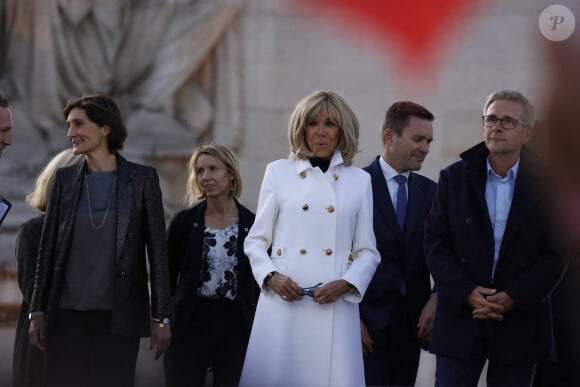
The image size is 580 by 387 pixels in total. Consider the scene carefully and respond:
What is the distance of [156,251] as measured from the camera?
5.38m

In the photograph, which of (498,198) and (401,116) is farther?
(401,116)

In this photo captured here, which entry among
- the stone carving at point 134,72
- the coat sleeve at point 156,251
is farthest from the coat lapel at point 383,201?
the stone carving at point 134,72

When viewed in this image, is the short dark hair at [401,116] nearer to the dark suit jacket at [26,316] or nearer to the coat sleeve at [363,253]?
the coat sleeve at [363,253]

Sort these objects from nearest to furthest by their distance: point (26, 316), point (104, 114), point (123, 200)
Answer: point (123, 200), point (104, 114), point (26, 316)

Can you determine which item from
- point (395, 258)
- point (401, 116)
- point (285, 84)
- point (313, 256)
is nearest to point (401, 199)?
point (395, 258)

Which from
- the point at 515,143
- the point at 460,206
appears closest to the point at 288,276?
the point at 460,206

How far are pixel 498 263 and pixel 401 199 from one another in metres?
1.19

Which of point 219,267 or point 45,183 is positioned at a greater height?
point 45,183

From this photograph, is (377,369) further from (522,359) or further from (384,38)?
(384,38)

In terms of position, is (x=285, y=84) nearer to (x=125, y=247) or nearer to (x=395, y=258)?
(x=395, y=258)

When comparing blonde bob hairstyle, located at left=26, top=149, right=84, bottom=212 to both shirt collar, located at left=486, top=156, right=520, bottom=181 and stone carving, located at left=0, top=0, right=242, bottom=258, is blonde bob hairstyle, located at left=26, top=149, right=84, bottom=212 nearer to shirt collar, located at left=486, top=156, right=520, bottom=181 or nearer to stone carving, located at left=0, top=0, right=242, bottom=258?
shirt collar, located at left=486, top=156, right=520, bottom=181

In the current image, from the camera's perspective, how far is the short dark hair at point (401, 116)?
668 cm

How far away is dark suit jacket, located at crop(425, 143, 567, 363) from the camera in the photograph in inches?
207

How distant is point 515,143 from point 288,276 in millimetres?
1203
